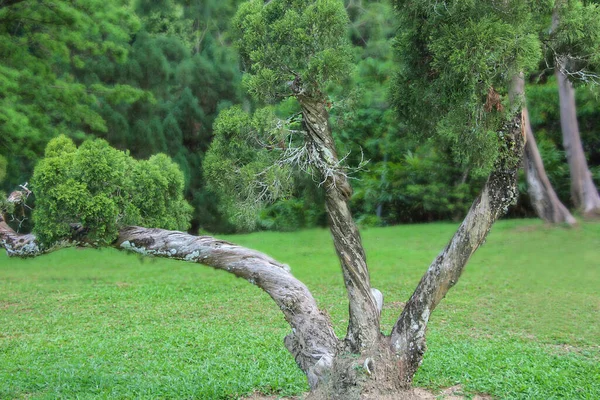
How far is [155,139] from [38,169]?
23.4ft

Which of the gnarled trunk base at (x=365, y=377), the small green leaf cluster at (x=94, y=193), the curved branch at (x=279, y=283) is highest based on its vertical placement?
the small green leaf cluster at (x=94, y=193)

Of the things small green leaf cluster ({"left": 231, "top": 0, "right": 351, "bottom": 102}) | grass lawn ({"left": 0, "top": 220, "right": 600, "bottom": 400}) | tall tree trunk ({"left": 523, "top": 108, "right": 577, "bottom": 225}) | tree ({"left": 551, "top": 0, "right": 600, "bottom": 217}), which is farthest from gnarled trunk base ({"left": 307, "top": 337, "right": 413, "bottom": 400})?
tall tree trunk ({"left": 523, "top": 108, "right": 577, "bottom": 225})

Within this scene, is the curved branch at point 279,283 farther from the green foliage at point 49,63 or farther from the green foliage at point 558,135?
the green foliage at point 558,135

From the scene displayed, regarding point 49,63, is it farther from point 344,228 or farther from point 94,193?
point 344,228

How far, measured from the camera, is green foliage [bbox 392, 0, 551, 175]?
328 centimetres

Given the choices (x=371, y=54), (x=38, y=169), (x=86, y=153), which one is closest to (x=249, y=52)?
(x=86, y=153)

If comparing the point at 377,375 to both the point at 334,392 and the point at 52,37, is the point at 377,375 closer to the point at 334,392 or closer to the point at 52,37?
the point at 334,392

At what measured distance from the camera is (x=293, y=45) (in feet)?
11.8

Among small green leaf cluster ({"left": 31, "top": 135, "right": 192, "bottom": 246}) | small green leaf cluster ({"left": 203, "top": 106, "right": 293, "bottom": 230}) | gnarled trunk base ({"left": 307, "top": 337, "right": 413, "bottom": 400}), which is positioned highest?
small green leaf cluster ({"left": 203, "top": 106, "right": 293, "bottom": 230})

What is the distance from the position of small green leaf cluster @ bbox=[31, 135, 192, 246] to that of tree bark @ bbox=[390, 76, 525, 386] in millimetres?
1680

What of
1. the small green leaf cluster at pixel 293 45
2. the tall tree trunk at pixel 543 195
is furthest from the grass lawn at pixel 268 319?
the small green leaf cluster at pixel 293 45

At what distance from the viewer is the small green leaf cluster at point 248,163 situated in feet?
12.1

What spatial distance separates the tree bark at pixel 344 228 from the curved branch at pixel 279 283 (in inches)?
7.6

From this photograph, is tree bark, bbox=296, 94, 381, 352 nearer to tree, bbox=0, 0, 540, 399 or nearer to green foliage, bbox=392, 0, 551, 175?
tree, bbox=0, 0, 540, 399
